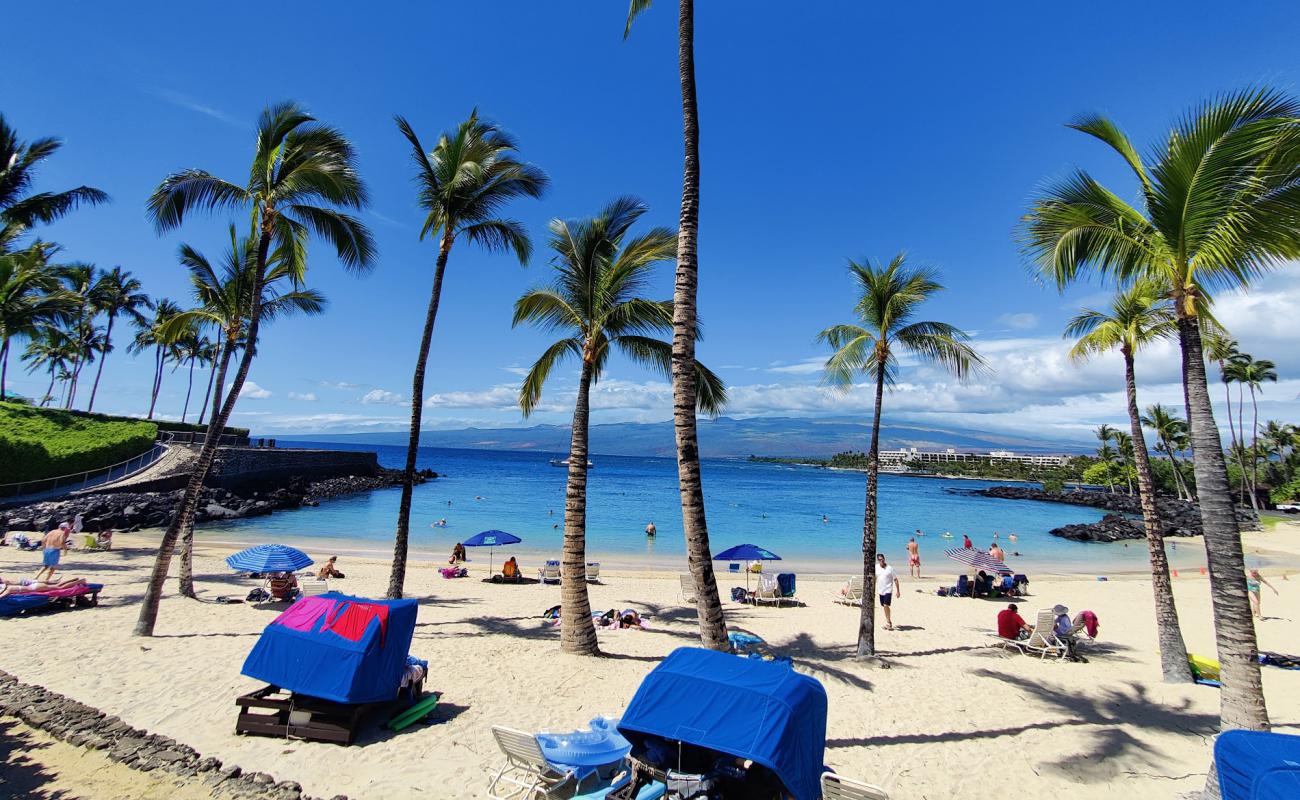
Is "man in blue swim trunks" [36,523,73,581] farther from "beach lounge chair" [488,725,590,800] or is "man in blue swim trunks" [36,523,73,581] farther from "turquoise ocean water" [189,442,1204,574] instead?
"beach lounge chair" [488,725,590,800]

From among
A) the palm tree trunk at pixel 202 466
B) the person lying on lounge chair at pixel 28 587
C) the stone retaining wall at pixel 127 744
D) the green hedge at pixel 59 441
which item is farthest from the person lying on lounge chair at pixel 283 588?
the green hedge at pixel 59 441

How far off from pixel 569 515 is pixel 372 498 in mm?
50146

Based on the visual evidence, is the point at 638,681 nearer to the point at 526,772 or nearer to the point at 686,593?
the point at 526,772

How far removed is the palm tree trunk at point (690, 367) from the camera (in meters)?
6.52

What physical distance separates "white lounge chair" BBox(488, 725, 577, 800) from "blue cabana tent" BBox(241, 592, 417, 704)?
6.84 ft

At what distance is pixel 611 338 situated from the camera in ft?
37.5

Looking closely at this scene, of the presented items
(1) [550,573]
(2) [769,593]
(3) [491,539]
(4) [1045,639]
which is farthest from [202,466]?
(4) [1045,639]

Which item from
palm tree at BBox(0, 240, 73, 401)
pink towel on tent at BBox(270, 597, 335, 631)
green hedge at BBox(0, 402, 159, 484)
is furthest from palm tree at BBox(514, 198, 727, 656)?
green hedge at BBox(0, 402, 159, 484)

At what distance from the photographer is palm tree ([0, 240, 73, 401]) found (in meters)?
22.7

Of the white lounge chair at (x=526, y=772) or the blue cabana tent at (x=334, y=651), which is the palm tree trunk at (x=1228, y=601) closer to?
the white lounge chair at (x=526, y=772)

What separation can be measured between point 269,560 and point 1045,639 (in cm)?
1776

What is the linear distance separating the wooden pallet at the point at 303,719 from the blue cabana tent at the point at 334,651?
244 millimetres

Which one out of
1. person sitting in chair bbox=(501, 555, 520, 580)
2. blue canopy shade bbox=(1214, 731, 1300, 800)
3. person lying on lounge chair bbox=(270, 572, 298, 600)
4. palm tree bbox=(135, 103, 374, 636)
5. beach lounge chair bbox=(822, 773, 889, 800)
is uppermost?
palm tree bbox=(135, 103, 374, 636)

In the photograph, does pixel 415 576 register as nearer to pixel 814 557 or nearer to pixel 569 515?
pixel 569 515
